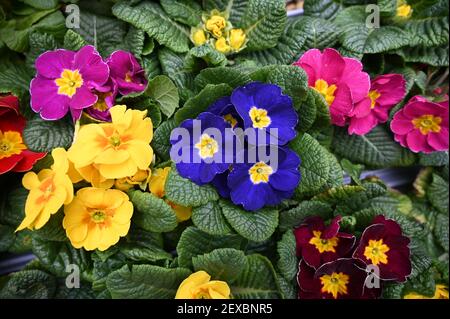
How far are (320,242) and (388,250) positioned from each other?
189 mm

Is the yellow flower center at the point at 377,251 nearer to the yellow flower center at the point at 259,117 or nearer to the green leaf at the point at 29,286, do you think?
the yellow flower center at the point at 259,117

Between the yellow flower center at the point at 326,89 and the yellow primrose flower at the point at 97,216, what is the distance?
603 millimetres

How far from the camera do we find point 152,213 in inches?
47.6

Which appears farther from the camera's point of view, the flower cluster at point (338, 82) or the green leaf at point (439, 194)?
the green leaf at point (439, 194)

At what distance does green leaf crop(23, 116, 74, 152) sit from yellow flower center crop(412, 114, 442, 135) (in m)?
1.03

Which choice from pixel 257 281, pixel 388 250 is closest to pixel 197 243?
pixel 257 281

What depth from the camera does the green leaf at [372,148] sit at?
1.52 metres

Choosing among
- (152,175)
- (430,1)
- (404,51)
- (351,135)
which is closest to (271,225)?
(152,175)

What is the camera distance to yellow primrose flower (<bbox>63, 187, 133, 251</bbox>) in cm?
121

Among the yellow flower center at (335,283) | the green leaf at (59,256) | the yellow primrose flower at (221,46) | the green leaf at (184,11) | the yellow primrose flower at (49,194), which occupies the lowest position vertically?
the yellow flower center at (335,283)

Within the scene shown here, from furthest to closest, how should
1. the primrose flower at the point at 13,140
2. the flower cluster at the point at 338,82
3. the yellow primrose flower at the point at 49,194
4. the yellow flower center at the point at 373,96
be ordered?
1. the yellow flower center at the point at 373,96
2. the flower cluster at the point at 338,82
3. the primrose flower at the point at 13,140
4. the yellow primrose flower at the point at 49,194

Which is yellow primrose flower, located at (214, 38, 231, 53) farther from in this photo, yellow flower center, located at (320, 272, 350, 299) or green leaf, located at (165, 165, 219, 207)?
yellow flower center, located at (320, 272, 350, 299)

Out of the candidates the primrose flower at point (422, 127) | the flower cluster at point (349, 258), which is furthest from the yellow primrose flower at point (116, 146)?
the primrose flower at point (422, 127)

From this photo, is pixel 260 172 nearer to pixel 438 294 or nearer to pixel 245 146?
pixel 245 146
